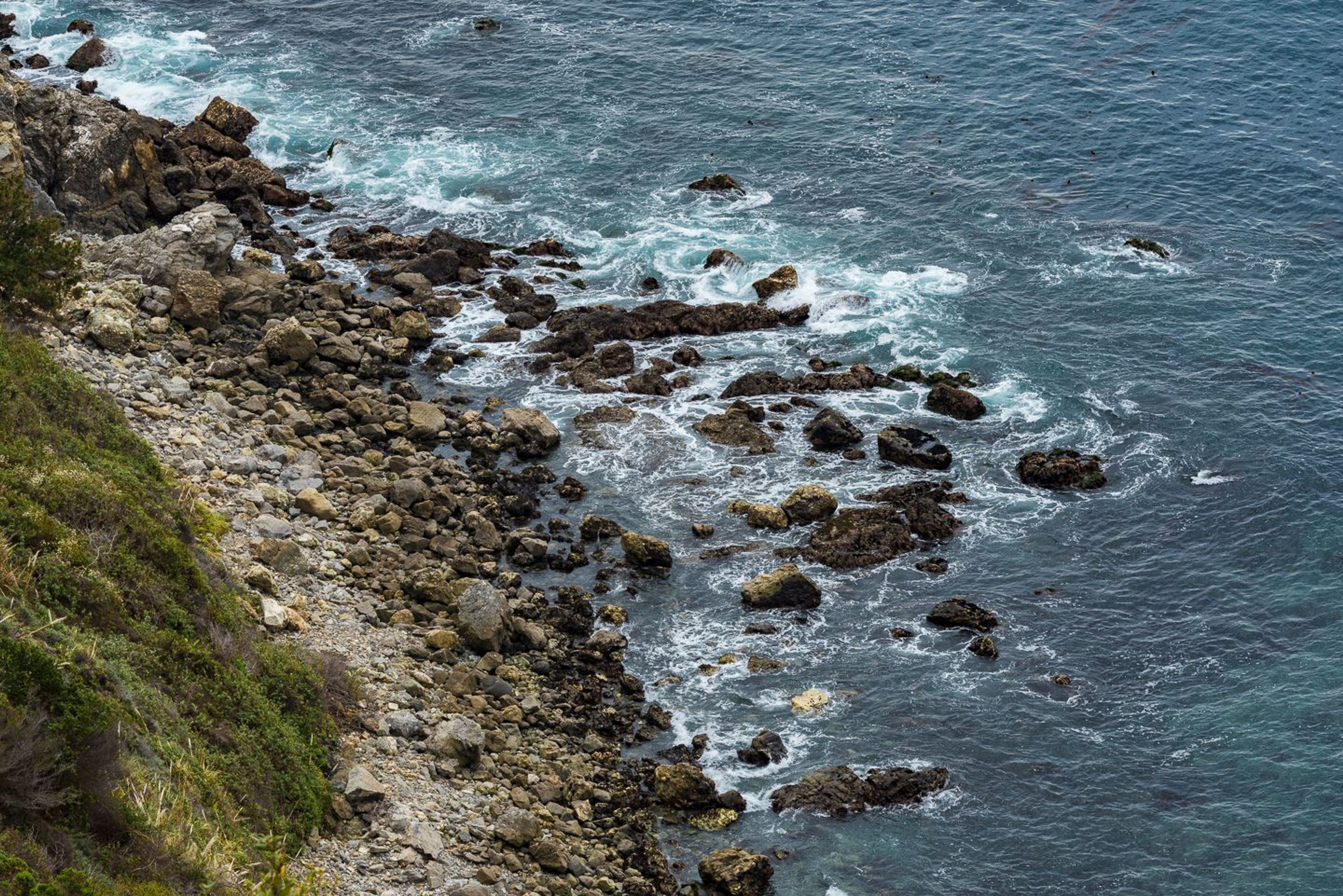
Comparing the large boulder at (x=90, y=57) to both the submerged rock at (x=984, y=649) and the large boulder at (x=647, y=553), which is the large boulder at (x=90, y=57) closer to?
the large boulder at (x=647, y=553)

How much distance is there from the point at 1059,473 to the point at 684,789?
66.7ft

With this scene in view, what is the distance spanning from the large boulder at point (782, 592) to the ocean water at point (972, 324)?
1.17 meters

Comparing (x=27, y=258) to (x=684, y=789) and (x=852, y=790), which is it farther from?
(x=852, y=790)

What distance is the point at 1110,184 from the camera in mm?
61656

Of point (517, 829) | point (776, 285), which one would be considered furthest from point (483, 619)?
point (776, 285)

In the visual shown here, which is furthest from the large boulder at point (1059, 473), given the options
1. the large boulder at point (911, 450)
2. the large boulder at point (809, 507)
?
the large boulder at point (809, 507)

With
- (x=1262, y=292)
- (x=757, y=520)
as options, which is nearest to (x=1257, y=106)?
(x=1262, y=292)

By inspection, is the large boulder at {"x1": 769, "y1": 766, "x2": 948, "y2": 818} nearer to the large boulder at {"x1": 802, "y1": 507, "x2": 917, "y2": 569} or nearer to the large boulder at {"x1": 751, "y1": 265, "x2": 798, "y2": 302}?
the large boulder at {"x1": 802, "y1": 507, "x2": 917, "y2": 569}

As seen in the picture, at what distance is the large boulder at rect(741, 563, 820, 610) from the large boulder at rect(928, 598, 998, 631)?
3.71 m

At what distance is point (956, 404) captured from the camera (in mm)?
47000

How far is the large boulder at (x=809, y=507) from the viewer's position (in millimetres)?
41344

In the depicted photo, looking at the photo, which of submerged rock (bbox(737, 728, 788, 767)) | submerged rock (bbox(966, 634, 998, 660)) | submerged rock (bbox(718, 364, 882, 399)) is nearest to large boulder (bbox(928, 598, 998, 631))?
submerged rock (bbox(966, 634, 998, 660))

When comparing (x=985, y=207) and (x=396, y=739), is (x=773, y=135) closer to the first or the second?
(x=985, y=207)

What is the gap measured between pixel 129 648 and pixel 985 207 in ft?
161
